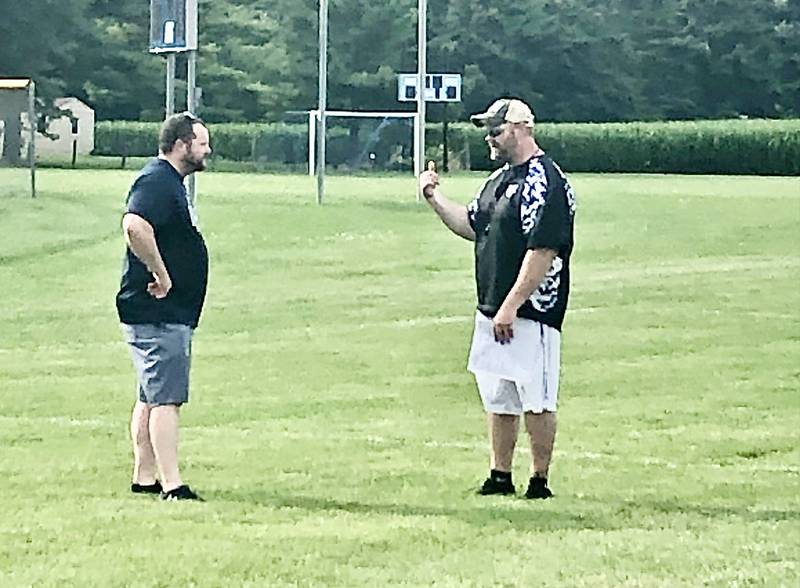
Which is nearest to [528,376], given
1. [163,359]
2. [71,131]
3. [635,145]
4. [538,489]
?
[538,489]

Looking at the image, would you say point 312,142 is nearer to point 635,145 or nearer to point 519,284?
point 635,145

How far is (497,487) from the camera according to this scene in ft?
29.2

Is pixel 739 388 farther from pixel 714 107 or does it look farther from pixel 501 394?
pixel 714 107

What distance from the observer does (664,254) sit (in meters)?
26.6

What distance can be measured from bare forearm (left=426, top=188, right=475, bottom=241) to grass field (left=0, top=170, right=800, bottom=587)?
1.28 meters

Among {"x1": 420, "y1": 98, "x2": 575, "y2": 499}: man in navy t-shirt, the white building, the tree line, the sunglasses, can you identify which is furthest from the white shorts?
the white building

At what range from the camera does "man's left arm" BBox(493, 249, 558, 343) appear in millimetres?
8477

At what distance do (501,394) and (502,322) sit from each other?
1.42 ft

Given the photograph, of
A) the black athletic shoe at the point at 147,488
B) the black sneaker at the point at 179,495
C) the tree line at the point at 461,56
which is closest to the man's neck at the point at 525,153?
the black sneaker at the point at 179,495

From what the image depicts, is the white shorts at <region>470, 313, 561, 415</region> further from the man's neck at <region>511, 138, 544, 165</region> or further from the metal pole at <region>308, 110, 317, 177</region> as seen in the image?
the metal pole at <region>308, 110, 317, 177</region>

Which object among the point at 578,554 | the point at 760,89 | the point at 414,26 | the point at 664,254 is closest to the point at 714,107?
the point at 760,89

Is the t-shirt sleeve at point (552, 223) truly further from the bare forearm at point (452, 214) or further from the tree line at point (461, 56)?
the tree line at point (461, 56)

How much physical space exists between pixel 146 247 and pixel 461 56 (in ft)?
242

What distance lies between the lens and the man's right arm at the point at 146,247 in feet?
27.6
